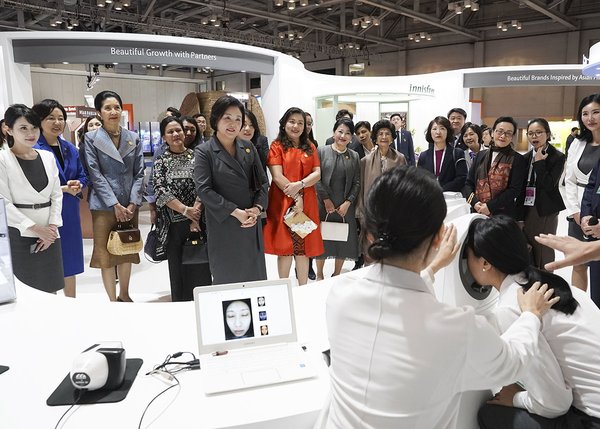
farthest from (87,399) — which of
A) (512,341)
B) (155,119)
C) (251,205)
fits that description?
(155,119)

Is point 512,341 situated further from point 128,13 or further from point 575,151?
point 128,13

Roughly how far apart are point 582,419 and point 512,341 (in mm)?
495

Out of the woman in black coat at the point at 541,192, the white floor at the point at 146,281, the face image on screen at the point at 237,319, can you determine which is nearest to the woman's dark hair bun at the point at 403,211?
the face image on screen at the point at 237,319

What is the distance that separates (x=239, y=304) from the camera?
1576 mm

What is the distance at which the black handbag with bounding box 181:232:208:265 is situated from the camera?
3.58m

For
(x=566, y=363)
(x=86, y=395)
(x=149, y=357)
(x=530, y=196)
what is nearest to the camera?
(x=86, y=395)

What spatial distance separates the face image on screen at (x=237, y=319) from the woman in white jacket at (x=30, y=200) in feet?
6.66

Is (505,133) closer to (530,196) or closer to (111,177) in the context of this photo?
(530,196)

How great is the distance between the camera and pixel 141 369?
4.89 ft

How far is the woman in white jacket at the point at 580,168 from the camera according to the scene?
366 cm

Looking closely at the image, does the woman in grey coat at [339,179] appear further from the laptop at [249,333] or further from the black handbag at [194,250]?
the laptop at [249,333]

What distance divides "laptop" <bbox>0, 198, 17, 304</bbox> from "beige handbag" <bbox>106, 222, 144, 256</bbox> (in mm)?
1783

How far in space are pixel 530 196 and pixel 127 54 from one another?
5227mm

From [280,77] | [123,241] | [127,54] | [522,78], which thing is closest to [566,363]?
[123,241]
